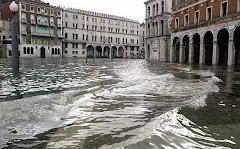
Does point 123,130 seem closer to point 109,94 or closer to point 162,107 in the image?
point 162,107

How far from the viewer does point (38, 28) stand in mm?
60750

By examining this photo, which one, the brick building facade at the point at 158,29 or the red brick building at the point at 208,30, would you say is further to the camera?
the brick building facade at the point at 158,29

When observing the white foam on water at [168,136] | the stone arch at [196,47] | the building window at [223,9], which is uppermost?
the building window at [223,9]

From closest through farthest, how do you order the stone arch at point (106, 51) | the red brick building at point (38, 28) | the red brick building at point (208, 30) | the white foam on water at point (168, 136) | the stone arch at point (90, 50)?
1. the white foam on water at point (168, 136)
2. the red brick building at point (208, 30)
3. the red brick building at point (38, 28)
4. the stone arch at point (90, 50)
5. the stone arch at point (106, 51)

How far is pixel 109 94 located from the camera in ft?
21.0

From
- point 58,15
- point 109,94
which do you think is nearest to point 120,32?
point 58,15

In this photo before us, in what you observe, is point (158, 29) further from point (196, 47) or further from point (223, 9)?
point (223, 9)

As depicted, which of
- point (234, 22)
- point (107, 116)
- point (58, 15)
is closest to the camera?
point (107, 116)

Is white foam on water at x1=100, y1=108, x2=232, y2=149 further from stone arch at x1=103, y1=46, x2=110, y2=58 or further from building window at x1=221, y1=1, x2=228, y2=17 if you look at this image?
stone arch at x1=103, y1=46, x2=110, y2=58

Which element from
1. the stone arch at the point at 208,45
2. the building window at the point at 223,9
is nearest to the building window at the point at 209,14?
the stone arch at the point at 208,45

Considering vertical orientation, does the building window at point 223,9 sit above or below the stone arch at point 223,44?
above

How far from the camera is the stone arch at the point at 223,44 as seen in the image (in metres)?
28.5

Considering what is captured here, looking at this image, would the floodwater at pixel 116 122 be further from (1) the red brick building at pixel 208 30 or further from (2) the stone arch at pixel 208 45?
(2) the stone arch at pixel 208 45

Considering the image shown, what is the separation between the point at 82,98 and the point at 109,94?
96 centimetres
